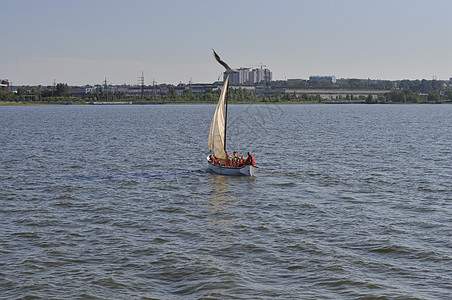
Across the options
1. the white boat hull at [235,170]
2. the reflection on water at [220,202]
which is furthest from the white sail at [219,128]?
the reflection on water at [220,202]

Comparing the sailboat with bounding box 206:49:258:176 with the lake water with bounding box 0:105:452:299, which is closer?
the lake water with bounding box 0:105:452:299

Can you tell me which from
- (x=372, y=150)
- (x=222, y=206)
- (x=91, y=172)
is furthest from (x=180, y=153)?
(x=222, y=206)

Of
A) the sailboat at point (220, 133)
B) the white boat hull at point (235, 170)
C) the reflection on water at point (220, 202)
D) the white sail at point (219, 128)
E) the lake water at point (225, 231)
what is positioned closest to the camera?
the lake water at point (225, 231)

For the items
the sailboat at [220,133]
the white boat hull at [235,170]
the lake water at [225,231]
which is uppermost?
the sailboat at [220,133]

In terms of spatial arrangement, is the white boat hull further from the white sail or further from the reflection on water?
the white sail

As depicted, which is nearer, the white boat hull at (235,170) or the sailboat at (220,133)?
the white boat hull at (235,170)

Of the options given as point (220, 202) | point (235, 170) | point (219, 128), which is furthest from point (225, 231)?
point (219, 128)

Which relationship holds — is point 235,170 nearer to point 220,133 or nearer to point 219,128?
point 220,133


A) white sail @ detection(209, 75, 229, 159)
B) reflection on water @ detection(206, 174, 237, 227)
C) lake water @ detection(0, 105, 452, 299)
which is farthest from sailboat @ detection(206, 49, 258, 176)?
lake water @ detection(0, 105, 452, 299)

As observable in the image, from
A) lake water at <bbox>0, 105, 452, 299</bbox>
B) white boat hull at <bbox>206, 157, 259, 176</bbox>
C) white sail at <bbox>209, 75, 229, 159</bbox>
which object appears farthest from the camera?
white sail at <bbox>209, 75, 229, 159</bbox>

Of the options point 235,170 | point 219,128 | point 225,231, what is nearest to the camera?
point 225,231

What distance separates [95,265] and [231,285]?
6.93m

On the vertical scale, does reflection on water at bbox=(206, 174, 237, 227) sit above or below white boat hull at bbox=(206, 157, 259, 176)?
below

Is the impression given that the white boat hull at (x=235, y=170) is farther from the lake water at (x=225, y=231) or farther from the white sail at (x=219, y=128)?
the white sail at (x=219, y=128)
